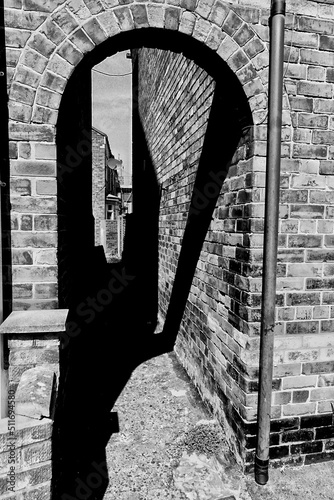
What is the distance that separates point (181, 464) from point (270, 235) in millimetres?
1892

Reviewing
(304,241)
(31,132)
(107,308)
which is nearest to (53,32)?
(31,132)

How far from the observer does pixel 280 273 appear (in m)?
2.39

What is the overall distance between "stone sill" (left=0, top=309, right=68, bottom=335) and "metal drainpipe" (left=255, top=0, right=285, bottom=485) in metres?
1.38

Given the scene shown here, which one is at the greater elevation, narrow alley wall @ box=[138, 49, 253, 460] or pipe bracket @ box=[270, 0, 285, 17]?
pipe bracket @ box=[270, 0, 285, 17]

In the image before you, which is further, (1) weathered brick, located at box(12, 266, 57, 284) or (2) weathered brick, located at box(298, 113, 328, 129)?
(2) weathered brick, located at box(298, 113, 328, 129)

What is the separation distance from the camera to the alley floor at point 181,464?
2.26 meters

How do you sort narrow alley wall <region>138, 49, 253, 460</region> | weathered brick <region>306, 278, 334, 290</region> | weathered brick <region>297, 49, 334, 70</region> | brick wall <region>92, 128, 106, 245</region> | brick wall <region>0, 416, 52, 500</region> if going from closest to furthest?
brick wall <region>0, 416, 52, 500</region> → weathered brick <region>297, 49, 334, 70</region> → weathered brick <region>306, 278, 334, 290</region> → narrow alley wall <region>138, 49, 253, 460</region> → brick wall <region>92, 128, 106, 245</region>

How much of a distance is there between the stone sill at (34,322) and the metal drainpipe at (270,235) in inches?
54.4

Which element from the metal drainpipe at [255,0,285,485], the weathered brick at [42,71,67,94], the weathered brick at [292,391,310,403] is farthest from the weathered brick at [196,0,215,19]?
the weathered brick at [292,391,310,403]

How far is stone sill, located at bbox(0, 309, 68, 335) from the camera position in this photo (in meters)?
2.02

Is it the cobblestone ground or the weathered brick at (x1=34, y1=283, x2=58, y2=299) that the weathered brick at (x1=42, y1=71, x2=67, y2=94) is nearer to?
the weathered brick at (x1=34, y1=283, x2=58, y2=299)

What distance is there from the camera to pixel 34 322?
2.08m

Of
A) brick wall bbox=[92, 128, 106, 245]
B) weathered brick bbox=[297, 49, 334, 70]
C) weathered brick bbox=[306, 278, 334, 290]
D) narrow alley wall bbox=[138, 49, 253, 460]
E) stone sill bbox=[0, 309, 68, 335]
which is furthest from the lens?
brick wall bbox=[92, 128, 106, 245]

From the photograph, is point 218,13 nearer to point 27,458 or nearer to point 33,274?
point 33,274
